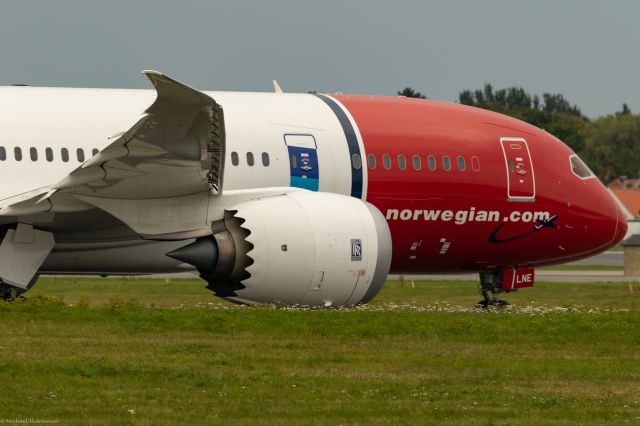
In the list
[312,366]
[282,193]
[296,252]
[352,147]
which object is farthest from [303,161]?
[312,366]

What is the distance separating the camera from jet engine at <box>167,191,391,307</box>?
22.6 metres

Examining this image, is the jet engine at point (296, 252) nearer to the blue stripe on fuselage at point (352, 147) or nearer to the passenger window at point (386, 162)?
the blue stripe on fuselage at point (352, 147)

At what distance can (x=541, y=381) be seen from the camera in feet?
53.3

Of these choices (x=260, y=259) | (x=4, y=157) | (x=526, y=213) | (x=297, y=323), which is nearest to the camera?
(x=297, y=323)

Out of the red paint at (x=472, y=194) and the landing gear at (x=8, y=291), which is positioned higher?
the red paint at (x=472, y=194)

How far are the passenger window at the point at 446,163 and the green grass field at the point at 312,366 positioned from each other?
3685mm

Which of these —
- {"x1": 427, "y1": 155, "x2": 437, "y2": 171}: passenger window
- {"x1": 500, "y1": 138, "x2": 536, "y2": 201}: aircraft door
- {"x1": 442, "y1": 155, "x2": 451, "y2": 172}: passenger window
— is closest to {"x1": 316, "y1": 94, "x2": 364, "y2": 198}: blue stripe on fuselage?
{"x1": 427, "y1": 155, "x2": 437, "y2": 171}: passenger window

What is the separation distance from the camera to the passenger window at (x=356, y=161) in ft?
85.9

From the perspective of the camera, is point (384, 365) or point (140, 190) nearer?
point (384, 365)

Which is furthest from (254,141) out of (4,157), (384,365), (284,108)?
(384,365)

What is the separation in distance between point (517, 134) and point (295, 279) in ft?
24.9

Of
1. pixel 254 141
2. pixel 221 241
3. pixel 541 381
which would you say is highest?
pixel 254 141

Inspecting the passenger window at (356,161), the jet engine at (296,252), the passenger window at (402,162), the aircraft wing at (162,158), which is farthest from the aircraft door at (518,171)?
the aircraft wing at (162,158)

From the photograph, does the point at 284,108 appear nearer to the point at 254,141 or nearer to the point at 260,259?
the point at 254,141
